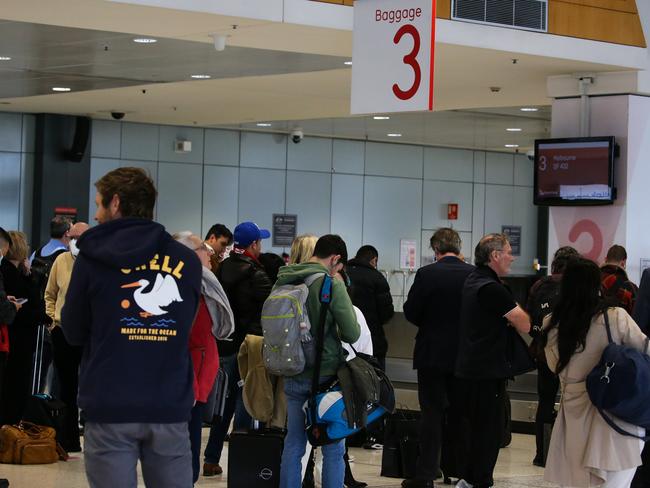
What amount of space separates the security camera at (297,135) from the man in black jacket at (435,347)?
12567mm

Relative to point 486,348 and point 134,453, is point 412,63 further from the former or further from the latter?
point 134,453

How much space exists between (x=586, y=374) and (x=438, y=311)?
195 cm

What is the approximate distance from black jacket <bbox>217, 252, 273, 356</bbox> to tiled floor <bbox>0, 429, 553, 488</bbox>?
3.07 ft

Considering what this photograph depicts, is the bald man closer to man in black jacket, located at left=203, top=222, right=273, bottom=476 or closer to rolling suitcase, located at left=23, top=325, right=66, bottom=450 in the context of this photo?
rolling suitcase, located at left=23, top=325, right=66, bottom=450

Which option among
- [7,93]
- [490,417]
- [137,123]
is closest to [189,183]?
[137,123]

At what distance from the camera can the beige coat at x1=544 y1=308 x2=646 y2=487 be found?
527cm

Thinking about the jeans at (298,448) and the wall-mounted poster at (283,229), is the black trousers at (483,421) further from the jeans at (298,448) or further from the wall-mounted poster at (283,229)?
the wall-mounted poster at (283,229)

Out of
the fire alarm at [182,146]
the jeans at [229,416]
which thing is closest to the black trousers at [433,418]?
the jeans at [229,416]

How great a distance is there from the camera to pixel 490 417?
6.86 m

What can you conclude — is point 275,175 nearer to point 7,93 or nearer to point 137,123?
point 137,123

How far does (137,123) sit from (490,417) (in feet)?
41.9

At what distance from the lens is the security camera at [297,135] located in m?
19.8

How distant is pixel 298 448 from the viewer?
19.5ft

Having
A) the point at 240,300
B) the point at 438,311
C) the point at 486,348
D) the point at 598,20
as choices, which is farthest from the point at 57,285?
the point at 598,20
